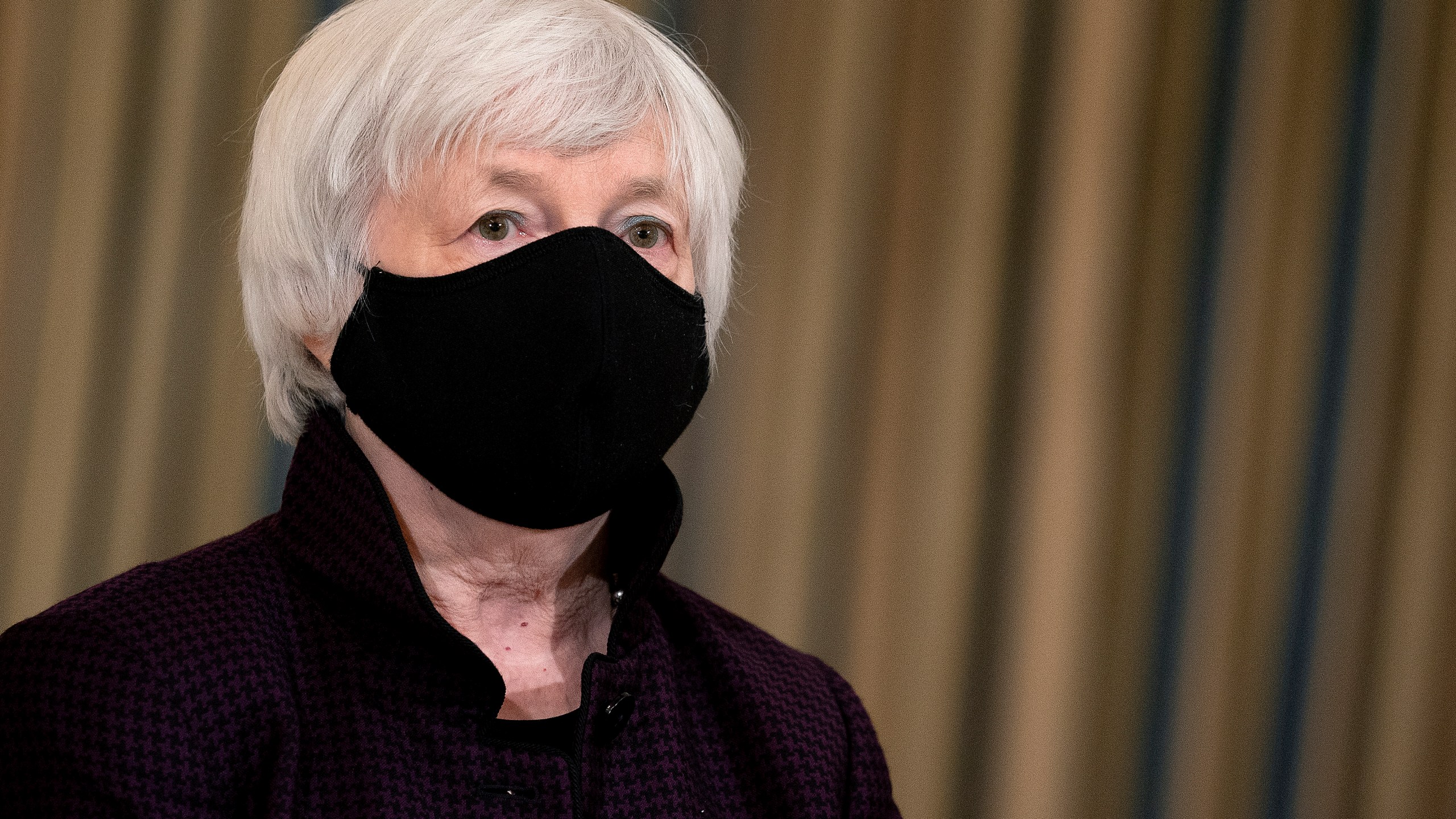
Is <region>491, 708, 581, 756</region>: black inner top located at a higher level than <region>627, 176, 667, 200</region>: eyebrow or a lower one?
lower

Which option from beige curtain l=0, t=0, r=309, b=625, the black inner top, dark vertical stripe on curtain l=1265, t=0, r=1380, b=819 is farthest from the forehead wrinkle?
dark vertical stripe on curtain l=1265, t=0, r=1380, b=819

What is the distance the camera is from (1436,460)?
2076 millimetres

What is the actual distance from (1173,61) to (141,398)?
1.53 metres

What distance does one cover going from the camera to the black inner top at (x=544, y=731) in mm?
1159

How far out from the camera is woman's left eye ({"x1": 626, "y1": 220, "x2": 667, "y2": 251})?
4.07 feet

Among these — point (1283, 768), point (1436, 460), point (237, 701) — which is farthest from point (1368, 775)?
point (237, 701)

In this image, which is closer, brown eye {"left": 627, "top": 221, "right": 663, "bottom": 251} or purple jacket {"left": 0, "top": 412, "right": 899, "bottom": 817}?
purple jacket {"left": 0, "top": 412, "right": 899, "bottom": 817}

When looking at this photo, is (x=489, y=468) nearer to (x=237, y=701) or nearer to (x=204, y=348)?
(x=237, y=701)

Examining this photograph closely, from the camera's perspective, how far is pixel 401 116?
45.6 inches

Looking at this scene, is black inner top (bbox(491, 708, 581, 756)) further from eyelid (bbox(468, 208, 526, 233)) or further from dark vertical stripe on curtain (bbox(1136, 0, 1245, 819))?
dark vertical stripe on curtain (bbox(1136, 0, 1245, 819))

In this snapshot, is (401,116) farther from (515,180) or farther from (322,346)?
(322,346)

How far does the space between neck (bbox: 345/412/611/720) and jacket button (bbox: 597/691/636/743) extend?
58mm

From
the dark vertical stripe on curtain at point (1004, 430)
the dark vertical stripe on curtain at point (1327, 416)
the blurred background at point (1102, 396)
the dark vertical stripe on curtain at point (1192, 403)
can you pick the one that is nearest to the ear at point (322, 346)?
the blurred background at point (1102, 396)

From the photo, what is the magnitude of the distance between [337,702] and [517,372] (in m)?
0.30
